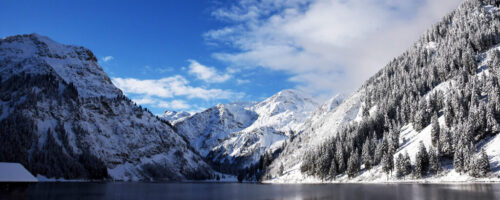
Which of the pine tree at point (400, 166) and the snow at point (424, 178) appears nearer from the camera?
the snow at point (424, 178)

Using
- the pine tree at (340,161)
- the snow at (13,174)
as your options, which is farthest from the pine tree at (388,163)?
the snow at (13,174)

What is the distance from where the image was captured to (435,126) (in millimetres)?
116250

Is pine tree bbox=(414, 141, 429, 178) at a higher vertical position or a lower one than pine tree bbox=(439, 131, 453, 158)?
lower

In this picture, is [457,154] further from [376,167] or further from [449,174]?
[376,167]

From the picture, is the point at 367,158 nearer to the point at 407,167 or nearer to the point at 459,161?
the point at 407,167

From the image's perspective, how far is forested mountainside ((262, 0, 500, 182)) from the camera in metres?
103

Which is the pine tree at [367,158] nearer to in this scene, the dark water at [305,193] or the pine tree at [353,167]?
the pine tree at [353,167]

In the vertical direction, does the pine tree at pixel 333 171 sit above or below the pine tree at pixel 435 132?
below

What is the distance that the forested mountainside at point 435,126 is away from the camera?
103 metres

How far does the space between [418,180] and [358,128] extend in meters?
66.8

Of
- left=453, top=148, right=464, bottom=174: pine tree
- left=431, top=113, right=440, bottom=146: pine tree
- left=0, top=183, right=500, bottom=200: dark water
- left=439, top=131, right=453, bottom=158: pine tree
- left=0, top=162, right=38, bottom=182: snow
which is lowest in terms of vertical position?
left=0, top=183, right=500, bottom=200: dark water

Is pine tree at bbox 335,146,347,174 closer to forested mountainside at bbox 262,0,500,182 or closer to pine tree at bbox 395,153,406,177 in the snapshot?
forested mountainside at bbox 262,0,500,182

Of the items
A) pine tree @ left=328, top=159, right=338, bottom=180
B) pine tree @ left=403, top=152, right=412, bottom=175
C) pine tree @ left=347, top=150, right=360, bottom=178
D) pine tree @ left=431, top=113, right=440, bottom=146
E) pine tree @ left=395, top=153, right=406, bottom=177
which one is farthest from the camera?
pine tree @ left=328, top=159, right=338, bottom=180

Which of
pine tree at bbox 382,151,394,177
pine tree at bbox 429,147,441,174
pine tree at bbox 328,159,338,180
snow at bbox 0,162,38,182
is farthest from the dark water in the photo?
pine tree at bbox 328,159,338,180
